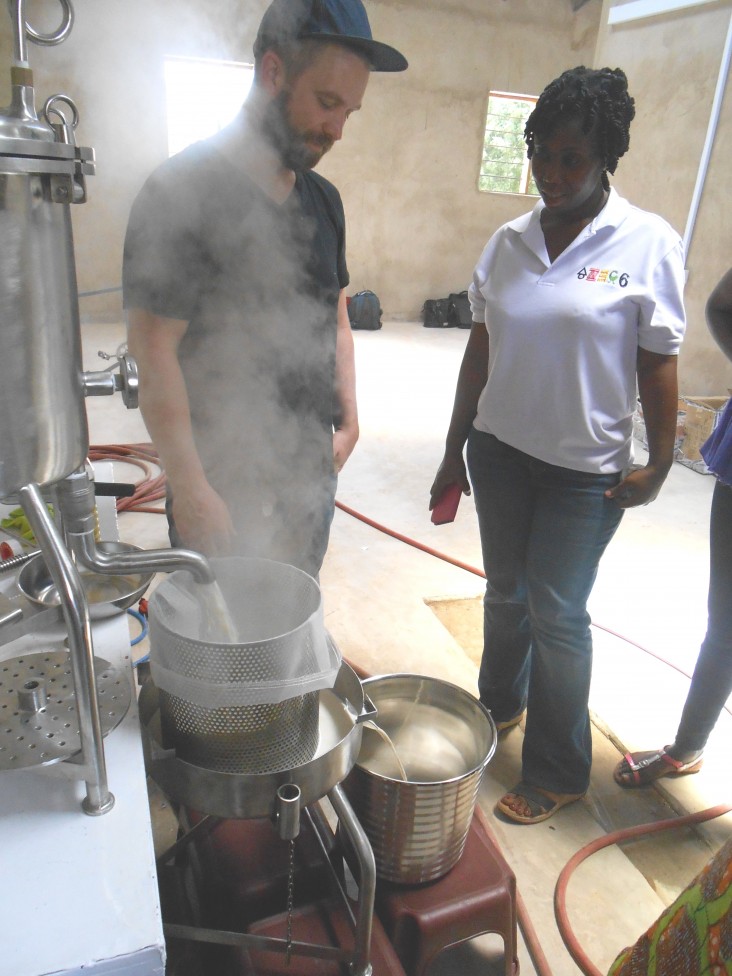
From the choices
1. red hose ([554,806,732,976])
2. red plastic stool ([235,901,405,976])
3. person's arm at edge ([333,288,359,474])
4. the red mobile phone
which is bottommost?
red hose ([554,806,732,976])

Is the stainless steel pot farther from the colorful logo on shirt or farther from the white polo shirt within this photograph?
the colorful logo on shirt

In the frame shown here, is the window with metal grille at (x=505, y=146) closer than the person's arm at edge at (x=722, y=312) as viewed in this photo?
No

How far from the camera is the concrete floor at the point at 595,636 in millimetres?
1446

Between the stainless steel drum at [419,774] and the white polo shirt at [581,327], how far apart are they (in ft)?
1.89

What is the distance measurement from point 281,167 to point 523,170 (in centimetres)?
790

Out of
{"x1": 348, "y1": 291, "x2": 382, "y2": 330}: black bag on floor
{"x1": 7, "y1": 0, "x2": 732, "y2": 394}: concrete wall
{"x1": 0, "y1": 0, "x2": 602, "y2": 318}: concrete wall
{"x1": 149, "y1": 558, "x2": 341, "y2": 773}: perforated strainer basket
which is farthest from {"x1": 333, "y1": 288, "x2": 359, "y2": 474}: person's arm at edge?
{"x1": 348, "y1": 291, "x2": 382, "y2": 330}: black bag on floor

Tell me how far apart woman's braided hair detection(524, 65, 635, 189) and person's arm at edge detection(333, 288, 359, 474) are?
1.77ft

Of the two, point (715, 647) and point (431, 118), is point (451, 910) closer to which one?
point (715, 647)

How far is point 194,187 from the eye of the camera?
110 centimetres

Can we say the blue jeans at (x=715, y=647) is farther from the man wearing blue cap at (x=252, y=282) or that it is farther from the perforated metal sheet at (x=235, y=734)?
the perforated metal sheet at (x=235, y=734)

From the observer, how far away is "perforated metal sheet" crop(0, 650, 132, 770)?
0.72 m

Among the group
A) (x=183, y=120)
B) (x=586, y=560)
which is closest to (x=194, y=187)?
(x=586, y=560)

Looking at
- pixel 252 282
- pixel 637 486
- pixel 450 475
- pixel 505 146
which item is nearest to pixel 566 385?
pixel 637 486

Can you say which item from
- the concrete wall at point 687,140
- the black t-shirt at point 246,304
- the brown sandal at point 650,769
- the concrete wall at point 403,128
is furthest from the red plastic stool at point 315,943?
the concrete wall at point 403,128
